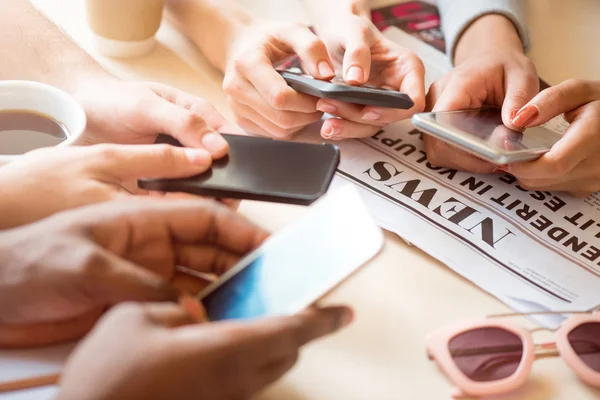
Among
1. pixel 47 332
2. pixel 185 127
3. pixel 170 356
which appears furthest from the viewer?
pixel 185 127

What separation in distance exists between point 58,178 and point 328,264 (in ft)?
0.68

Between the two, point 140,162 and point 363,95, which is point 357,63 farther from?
point 140,162

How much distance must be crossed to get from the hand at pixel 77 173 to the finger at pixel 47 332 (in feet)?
0.24

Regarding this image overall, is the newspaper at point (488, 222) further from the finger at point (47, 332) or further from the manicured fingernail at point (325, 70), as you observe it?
the finger at point (47, 332)

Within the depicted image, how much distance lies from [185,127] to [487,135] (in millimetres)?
278

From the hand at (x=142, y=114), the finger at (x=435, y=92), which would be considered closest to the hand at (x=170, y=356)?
the hand at (x=142, y=114)

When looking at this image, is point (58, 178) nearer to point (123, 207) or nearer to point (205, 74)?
point (123, 207)

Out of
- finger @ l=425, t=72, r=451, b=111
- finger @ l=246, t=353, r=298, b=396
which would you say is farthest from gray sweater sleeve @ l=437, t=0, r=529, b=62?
finger @ l=246, t=353, r=298, b=396

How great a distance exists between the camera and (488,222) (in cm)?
56

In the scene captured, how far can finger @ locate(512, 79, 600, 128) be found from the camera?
22.5 inches

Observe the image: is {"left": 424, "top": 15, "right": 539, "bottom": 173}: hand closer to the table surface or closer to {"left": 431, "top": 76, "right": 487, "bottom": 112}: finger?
{"left": 431, "top": 76, "right": 487, "bottom": 112}: finger

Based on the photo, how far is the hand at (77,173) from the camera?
15.7 inches

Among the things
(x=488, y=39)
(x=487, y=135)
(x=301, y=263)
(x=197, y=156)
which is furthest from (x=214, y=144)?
(x=488, y=39)

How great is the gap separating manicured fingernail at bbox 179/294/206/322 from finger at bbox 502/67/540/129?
389 millimetres
